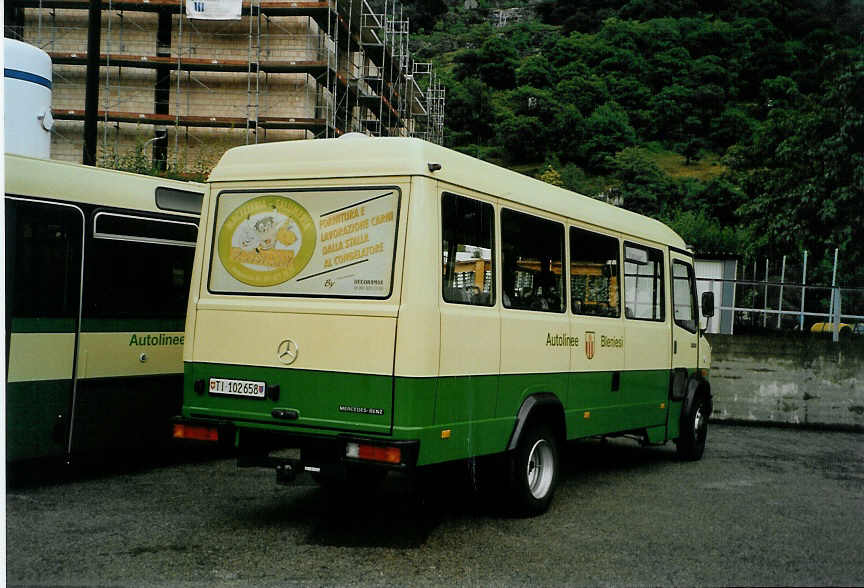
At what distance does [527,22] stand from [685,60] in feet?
8.61

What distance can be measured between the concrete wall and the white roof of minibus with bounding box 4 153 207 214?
908 centimetres

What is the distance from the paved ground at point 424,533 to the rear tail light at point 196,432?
2.01 feet

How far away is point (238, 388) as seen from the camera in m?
6.02

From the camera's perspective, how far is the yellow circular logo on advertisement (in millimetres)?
5988

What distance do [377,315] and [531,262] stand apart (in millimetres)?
1583

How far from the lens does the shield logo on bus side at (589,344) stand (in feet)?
24.5

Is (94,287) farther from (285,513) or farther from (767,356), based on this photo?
(767,356)

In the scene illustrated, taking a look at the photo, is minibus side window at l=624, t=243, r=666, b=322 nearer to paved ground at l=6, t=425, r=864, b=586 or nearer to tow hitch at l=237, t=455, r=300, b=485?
paved ground at l=6, t=425, r=864, b=586

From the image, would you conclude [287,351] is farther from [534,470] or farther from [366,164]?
[534,470]

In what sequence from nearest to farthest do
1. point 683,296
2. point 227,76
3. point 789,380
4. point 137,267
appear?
point 137,267, point 683,296, point 789,380, point 227,76

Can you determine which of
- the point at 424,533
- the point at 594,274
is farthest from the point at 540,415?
the point at 594,274

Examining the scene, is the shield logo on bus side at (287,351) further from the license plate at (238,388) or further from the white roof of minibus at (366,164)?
the white roof of minibus at (366,164)

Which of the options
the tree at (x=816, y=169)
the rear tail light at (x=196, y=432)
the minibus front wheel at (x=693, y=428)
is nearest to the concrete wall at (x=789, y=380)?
the tree at (x=816, y=169)

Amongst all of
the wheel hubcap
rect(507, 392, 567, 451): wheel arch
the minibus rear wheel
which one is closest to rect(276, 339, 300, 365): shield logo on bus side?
rect(507, 392, 567, 451): wheel arch
